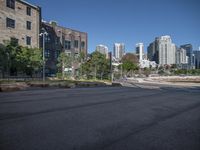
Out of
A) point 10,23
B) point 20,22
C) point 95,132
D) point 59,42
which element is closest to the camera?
point 95,132

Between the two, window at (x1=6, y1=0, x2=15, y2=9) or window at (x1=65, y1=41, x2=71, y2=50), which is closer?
window at (x1=6, y1=0, x2=15, y2=9)

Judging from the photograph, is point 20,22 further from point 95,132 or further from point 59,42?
point 95,132

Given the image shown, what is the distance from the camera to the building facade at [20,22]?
1516 inches

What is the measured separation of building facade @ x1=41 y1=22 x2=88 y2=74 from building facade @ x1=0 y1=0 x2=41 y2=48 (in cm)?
774

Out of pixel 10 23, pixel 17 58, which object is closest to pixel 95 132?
pixel 17 58

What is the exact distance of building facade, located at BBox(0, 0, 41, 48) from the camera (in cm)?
3850

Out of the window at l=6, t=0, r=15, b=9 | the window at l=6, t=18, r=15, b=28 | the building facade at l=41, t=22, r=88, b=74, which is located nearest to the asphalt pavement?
the window at l=6, t=18, r=15, b=28

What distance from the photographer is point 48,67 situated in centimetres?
5431

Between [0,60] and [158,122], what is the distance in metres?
25.3

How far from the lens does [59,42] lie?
194ft

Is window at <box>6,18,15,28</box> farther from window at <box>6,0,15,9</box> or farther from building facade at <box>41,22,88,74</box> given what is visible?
building facade at <box>41,22,88,74</box>

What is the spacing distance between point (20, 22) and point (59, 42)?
17850mm

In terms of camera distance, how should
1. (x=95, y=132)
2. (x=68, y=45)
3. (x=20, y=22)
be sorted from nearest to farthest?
(x=95, y=132) < (x=20, y=22) < (x=68, y=45)

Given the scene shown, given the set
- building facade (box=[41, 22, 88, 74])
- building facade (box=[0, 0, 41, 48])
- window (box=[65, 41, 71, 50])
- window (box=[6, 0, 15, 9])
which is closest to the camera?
building facade (box=[0, 0, 41, 48])
